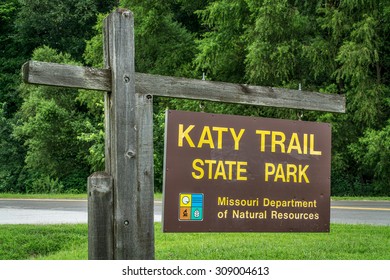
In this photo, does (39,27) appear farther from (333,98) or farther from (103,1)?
(333,98)

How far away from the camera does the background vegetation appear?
86.4 feet

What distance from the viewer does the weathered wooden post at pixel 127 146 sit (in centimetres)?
478

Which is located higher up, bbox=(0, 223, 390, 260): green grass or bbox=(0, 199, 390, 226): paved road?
bbox=(0, 223, 390, 260): green grass

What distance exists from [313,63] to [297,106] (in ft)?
73.1

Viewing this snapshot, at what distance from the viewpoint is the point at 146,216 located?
16.1ft

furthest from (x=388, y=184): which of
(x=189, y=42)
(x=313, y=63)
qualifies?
(x=189, y=42)

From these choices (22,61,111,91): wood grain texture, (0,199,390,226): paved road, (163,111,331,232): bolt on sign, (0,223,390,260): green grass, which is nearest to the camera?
(22,61,111,91): wood grain texture

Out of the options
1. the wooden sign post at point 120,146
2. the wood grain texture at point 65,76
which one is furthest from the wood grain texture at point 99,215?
the wood grain texture at point 65,76

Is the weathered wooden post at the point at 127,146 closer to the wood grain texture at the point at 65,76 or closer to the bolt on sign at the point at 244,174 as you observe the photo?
the wood grain texture at the point at 65,76

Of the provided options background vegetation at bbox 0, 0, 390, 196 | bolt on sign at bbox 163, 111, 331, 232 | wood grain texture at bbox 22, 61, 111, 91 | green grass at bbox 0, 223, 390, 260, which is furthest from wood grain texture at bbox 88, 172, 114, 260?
background vegetation at bbox 0, 0, 390, 196

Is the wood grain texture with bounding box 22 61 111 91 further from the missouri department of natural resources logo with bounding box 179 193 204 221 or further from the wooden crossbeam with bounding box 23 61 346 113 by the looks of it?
the missouri department of natural resources logo with bounding box 179 193 204 221

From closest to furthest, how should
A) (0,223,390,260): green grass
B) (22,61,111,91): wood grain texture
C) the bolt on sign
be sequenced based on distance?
1. (22,61,111,91): wood grain texture
2. the bolt on sign
3. (0,223,390,260): green grass

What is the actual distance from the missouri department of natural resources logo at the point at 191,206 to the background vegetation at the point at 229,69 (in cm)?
2040

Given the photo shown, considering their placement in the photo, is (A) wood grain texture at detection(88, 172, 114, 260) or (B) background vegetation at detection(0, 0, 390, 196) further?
(B) background vegetation at detection(0, 0, 390, 196)
